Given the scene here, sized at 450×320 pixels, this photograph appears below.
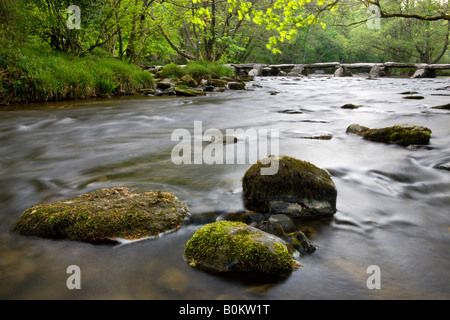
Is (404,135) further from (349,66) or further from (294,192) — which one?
(349,66)

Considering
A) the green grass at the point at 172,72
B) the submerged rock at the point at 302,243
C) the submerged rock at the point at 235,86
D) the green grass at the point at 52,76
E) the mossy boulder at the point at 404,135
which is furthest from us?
the green grass at the point at 172,72

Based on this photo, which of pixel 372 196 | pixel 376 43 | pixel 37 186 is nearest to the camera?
pixel 372 196

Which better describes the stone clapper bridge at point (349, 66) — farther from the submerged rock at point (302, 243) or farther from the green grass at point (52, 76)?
the submerged rock at point (302, 243)

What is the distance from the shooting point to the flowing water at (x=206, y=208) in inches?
68.4

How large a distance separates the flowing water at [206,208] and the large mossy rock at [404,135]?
6.3 inches

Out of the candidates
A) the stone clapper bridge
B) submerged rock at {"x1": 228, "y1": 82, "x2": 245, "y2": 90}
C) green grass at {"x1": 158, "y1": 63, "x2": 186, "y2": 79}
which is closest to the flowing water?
submerged rock at {"x1": 228, "y1": 82, "x2": 245, "y2": 90}

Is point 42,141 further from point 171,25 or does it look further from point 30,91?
point 171,25

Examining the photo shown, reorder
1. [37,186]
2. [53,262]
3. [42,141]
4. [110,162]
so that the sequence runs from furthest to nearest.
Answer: [42,141], [110,162], [37,186], [53,262]

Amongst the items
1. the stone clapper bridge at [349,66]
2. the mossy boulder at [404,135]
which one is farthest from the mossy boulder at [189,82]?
the stone clapper bridge at [349,66]

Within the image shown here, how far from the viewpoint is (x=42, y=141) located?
545 cm

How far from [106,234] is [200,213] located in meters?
0.77

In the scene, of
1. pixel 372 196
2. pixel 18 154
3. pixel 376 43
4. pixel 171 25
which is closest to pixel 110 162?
pixel 18 154

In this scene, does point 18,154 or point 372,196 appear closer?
point 372,196

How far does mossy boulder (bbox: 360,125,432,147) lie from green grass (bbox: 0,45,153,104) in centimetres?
838
